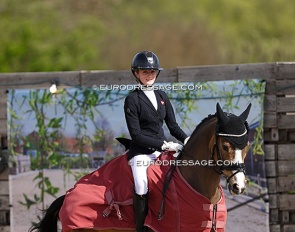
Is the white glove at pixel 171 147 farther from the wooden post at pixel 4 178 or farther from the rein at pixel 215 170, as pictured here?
the wooden post at pixel 4 178

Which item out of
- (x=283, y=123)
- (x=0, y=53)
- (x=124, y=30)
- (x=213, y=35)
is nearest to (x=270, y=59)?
(x=213, y=35)

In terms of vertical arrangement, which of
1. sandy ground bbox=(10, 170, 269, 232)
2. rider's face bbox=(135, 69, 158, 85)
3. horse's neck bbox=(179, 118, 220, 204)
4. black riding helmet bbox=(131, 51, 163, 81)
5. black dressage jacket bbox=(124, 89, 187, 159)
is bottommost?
sandy ground bbox=(10, 170, 269, 232)

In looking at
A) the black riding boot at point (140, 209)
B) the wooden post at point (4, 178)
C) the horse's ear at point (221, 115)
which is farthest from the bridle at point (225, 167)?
the wooden post at point (4, 178)

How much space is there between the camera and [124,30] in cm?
3156

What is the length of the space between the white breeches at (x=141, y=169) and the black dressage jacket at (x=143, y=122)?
56mm

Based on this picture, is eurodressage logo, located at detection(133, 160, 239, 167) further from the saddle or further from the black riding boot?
the black riding boot

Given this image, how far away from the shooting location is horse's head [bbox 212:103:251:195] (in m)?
5.32

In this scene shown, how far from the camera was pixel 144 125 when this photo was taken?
607cm

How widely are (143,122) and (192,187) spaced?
77 cm

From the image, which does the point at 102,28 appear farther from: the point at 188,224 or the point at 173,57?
the point at 188,224

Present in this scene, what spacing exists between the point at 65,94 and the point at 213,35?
20.8 m

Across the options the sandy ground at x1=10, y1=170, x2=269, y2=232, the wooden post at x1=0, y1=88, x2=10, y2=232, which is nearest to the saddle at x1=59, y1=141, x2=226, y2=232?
the sandy ground at x1=10, y1=170, x2=269, y2=232

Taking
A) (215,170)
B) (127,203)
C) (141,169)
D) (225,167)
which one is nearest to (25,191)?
(127,203)

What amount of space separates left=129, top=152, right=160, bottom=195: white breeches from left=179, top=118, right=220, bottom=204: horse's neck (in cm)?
37
